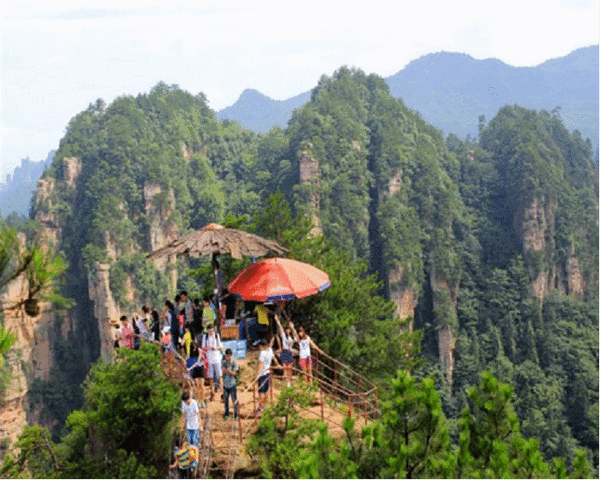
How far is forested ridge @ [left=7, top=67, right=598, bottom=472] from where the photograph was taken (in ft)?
123

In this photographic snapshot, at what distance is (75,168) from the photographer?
42.5 meters

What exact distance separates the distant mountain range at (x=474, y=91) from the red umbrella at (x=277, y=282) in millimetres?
123503

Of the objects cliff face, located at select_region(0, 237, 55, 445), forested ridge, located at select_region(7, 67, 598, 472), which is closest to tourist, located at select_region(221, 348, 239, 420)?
cliff face, located at select_region(0, 237, 55, 445)

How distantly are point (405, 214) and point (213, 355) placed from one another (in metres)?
36.0

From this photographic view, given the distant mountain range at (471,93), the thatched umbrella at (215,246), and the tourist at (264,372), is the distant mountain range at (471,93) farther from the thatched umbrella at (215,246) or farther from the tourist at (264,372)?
the tourist at (264,372)

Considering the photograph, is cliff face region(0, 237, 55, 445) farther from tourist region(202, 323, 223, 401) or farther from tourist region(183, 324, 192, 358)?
tourist region(202, 323, 223, 401)

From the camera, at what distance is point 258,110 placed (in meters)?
135

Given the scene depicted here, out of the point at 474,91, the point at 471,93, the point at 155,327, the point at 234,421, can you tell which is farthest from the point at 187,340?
the point at 474,91

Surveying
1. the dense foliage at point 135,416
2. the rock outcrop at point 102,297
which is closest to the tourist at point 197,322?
the dense foliage at point 135,416

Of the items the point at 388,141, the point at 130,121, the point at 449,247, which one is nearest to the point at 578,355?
the point at 449,247

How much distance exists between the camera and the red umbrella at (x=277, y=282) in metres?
8.26

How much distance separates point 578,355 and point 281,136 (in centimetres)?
2738

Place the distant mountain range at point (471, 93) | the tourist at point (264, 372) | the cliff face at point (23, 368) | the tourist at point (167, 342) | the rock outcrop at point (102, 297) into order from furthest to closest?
1. the distant mountain range at point (471, 93)
2. the rock outcrop at point (102, 297)
3. the cliff face at point (23, 368)
4. the tourist at point (167, 342)
5. the tourist at point (264, 372)

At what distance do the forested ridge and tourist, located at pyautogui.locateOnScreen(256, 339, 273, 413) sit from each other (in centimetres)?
2681
